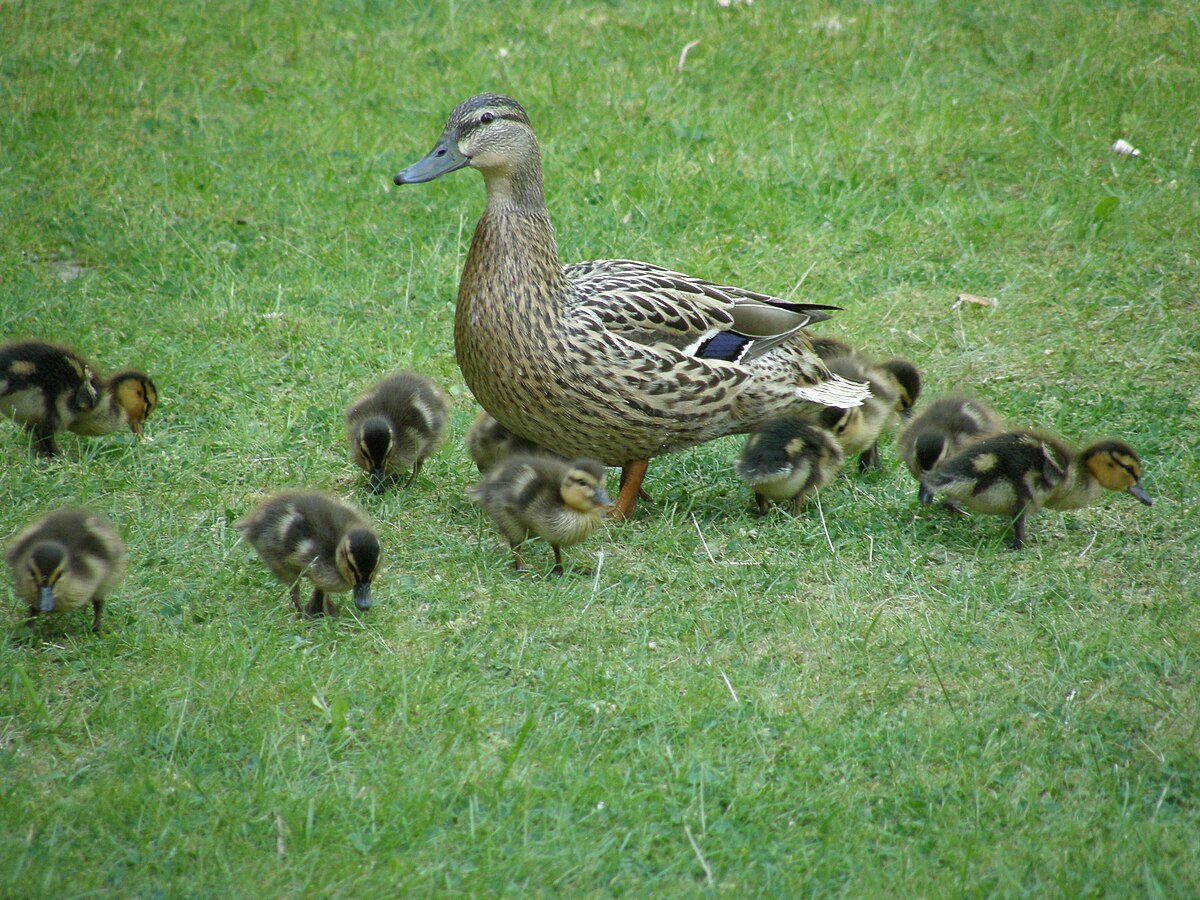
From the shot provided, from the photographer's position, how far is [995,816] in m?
3.43

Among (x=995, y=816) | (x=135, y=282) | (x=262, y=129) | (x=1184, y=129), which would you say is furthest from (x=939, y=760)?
(x=262, y=129)

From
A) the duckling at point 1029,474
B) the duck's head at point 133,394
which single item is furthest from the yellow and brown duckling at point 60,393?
the duckling at point 1029,474

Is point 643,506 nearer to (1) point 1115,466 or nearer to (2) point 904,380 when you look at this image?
(2) point 904,380

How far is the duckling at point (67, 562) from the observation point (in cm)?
393

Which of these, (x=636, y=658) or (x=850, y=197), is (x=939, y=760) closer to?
(x=636, y=658)

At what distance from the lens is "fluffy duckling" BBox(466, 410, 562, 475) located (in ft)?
17.0

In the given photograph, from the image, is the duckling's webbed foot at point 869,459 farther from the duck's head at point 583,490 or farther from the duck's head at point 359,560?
the duck's head at point 359,560

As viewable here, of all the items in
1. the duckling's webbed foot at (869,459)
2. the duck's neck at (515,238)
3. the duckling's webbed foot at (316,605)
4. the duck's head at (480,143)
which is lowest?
the duckling's webbed foot at (316,605)

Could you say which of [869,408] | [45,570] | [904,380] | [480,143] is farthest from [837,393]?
[45,570]

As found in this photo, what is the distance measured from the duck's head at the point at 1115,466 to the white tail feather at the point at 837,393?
95 cm

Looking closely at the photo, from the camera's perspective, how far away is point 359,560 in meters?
4.12

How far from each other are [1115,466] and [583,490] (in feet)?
6.64

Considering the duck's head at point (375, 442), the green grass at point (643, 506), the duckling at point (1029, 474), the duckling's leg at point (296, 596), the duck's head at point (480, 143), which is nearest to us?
the green grass at point (643, 506)

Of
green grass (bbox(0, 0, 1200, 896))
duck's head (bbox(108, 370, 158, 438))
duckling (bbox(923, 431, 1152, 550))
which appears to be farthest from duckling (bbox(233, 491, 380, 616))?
duckling (bbox(923, 431, 1152, 550))
